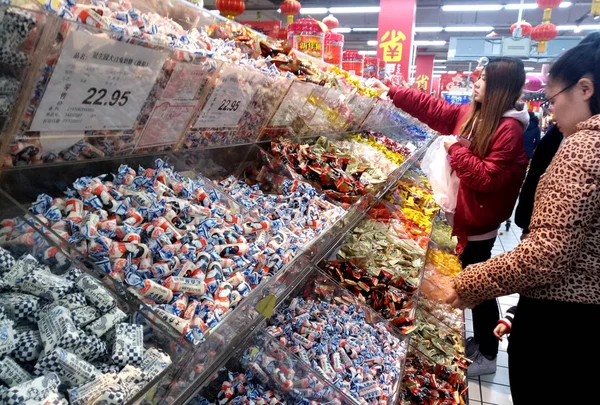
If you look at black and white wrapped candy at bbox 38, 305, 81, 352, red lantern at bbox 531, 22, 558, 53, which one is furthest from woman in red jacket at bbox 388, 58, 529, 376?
red lantern at bbox 531, 22, 558, 53

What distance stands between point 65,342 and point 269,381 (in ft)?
2.70

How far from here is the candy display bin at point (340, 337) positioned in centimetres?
154

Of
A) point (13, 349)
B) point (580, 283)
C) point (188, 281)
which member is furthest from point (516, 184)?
point (13, 349)

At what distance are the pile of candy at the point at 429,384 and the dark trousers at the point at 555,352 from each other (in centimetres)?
33

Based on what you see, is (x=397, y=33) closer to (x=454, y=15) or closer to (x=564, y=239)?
(x=564, y=239)

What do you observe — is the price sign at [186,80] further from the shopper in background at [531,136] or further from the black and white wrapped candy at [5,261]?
the shopper in background at [531,136]

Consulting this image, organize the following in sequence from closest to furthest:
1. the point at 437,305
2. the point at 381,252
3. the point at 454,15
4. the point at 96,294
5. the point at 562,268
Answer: the point at 96,294 < the point at 562,268 < the point at 381,252 < the point at 437,305 < the point at 454,15

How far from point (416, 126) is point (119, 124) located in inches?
196

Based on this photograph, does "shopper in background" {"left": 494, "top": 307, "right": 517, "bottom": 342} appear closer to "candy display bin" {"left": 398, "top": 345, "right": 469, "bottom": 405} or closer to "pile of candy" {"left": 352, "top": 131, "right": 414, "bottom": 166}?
"candy display bin" {"left": 398, "top": 345, "right": 469, "bottom": 405}

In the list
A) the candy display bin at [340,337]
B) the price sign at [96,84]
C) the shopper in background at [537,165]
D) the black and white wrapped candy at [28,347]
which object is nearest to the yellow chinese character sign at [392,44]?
the shopper in background at [537,165]

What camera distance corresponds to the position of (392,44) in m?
7.18

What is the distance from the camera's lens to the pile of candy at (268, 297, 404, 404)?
5.01 ft

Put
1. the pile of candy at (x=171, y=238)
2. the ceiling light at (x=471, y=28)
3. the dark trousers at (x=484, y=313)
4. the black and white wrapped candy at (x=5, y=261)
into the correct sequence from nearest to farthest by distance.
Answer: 1. the black and white wrapped candy at (x=5, y=261)
2. the pile of candy at (x=171, y=238)
3. the dark trousers at (x=484, y=313)
4. the ceiling light at (x=471, y=28)

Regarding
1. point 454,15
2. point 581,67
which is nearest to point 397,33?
point 581,67
